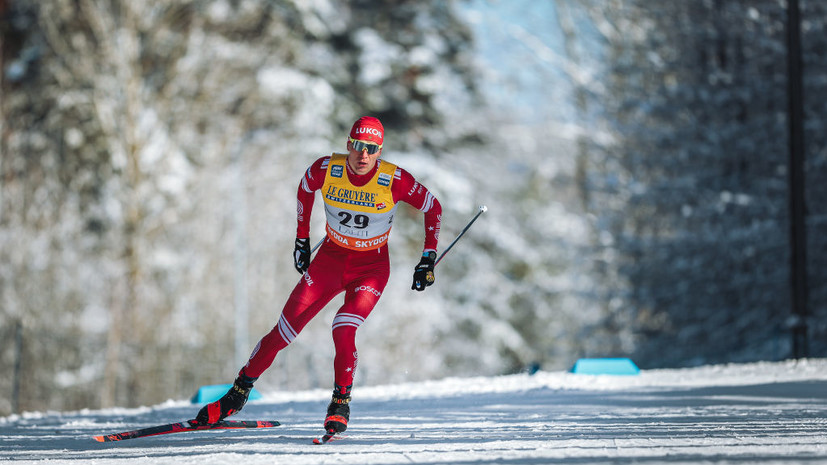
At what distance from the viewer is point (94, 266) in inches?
712

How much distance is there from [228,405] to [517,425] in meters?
1.70

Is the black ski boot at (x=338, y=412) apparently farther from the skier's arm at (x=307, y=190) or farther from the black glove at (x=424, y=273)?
the skier's arm at (x=307, y=190)

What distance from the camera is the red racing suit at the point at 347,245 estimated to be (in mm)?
5441

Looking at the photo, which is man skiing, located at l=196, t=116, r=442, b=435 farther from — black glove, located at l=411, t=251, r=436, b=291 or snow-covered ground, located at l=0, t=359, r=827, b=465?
snow-covered ground, located at l=0, t=359, r=827, b=465

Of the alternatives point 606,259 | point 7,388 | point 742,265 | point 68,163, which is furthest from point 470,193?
point 7,388

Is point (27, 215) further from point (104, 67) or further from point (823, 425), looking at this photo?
point (823, 425)

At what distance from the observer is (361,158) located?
5336mm

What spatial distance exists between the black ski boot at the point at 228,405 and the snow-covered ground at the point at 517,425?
10cm

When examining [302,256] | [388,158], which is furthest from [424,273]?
[388,158]

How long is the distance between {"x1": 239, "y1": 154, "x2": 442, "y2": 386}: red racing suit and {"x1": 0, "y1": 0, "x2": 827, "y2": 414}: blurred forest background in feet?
32.1

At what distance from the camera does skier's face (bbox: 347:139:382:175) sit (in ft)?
17.5

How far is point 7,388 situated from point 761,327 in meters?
13.7

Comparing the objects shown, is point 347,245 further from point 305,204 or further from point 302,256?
point 305,204

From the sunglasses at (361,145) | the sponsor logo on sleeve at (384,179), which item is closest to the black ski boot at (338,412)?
the sponsor logo on sleeve at (384,179)
